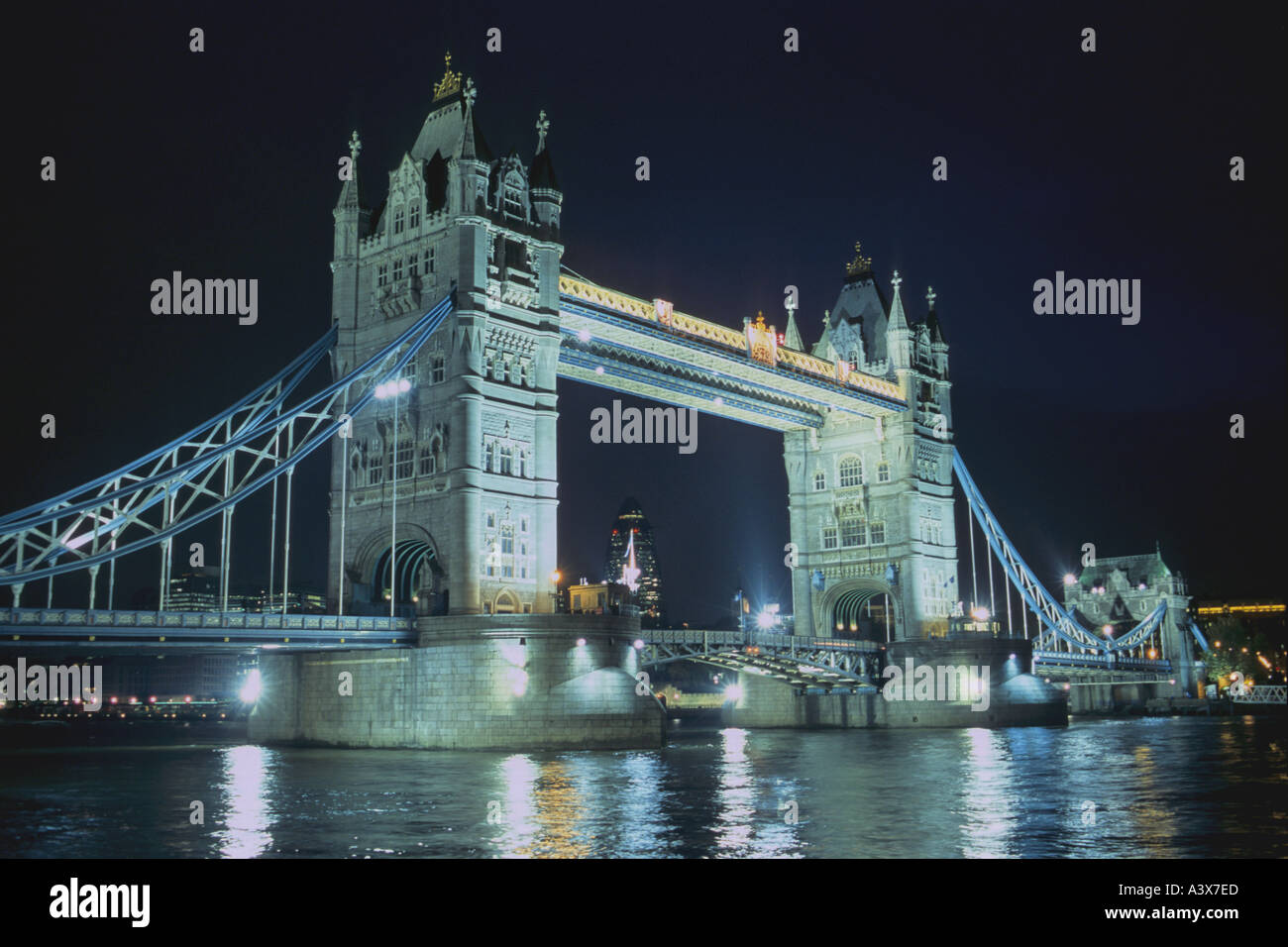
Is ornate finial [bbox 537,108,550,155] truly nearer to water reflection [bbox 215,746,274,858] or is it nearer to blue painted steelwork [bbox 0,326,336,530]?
blue painted steelwork [bbox 0,326,336,530]

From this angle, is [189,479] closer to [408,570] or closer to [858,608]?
[408,570]

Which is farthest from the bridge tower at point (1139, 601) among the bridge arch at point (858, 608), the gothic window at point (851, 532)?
the gothic window at point (851, 532)

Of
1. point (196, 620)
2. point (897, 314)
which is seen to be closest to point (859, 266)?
point (897, 314)

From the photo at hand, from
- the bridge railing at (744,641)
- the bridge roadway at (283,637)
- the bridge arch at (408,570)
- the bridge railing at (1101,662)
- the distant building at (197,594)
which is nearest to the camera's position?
the bridge roadway at (283,637)

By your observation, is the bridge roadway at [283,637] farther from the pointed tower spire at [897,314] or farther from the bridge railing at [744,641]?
the pointed tower spire at [897,314]

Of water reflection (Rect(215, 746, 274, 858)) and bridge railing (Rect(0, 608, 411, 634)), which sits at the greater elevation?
bridge railing (Rect(0, 608, 411, 634))

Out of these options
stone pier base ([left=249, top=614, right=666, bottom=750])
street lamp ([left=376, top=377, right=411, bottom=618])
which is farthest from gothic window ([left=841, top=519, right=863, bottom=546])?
street lamp ([left=376, top=377, right=411, bottom=618])
